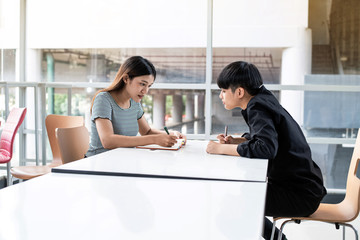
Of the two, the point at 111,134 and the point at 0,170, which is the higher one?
the point at 111,134

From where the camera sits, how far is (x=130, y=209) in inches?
36.9

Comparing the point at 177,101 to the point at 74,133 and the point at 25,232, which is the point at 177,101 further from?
the point at 25,232

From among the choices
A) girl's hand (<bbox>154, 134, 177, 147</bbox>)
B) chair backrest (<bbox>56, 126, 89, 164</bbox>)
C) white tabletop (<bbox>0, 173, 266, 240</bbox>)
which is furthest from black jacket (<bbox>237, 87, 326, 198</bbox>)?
chair backrest (<bbox>56, 126, 89, 164</bbox>)

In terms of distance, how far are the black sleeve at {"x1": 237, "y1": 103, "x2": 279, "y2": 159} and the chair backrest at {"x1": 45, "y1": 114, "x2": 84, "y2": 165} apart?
1557mm

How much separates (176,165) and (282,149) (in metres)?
0.56

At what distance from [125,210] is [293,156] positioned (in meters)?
1.12

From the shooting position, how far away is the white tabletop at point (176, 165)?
4.57 feet

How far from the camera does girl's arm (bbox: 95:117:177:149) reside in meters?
2.07

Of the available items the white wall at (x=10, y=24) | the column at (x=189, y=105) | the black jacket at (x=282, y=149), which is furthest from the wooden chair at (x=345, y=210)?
the white wall at (x=10, y=24)

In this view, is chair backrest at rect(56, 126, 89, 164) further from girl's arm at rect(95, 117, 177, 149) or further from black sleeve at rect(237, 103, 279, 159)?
black sleeve at rect(237, 103, 279, 159)

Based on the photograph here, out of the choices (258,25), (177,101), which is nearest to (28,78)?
(177,101)

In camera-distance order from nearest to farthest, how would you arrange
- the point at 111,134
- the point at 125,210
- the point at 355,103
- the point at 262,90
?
the point at 125,210
the point at 262,90
the point at 111,134
the point at 355,103

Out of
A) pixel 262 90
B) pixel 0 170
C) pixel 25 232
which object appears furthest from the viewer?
pixel 0 170

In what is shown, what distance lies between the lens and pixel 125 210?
93 centimetres
